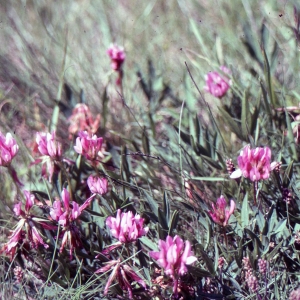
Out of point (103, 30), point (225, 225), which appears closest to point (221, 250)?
point (225, 225)

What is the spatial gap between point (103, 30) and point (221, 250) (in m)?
1.49

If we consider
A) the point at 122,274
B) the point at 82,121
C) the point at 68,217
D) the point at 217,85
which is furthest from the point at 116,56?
the point at 122,274

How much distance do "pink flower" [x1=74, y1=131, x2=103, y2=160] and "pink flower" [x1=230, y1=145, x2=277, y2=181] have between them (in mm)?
373

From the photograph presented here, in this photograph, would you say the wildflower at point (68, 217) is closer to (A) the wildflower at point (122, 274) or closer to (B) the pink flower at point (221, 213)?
(A) the wildflower at point (122, 274)

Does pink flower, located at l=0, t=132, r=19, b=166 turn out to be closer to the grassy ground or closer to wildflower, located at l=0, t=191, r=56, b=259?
wildflower, located at l=0, t=191, r=56, b=259

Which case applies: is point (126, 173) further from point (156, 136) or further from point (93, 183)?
point (156, 136)

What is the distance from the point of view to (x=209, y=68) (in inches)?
86.5

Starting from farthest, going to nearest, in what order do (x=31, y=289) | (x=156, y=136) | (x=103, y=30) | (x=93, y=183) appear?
(x=103, y=30) → (x=156, y=136) → (x=31, y=289) → (x=93, y=183)

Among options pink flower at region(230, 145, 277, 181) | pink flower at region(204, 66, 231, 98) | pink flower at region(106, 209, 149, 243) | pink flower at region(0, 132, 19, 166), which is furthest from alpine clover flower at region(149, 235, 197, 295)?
pink flower at region(204, 66, 231, 98)

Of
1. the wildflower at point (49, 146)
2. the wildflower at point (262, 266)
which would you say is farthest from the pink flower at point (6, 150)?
the wildflower at point (262, 266)

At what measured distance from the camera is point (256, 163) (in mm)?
1334

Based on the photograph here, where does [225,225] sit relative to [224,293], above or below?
above

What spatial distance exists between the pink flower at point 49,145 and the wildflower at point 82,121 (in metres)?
0.44

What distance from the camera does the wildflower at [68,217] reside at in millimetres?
1356
